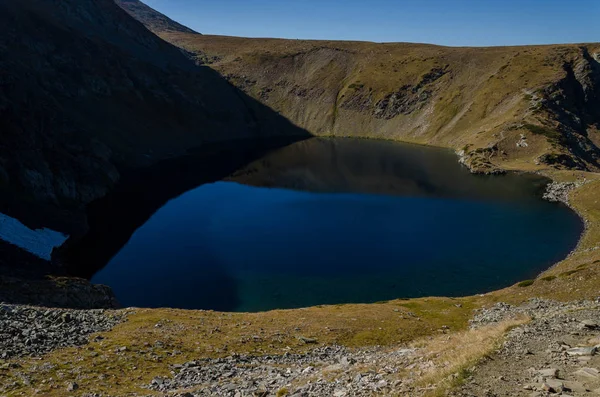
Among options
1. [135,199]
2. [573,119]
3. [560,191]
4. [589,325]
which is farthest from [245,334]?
[573,119]

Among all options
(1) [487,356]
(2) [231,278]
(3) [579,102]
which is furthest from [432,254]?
(3) [579,102]

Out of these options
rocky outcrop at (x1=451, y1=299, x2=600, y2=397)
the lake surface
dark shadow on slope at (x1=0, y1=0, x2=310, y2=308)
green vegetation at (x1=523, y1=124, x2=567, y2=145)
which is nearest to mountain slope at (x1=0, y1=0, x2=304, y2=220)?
dark shadow on slope at (x1=0, y1=0, x2=310, y2=308)

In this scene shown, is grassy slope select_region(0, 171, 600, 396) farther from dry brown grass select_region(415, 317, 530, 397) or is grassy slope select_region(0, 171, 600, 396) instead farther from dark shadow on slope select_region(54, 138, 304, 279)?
dark shadow on slope select_region(54, 138, 304, 279)

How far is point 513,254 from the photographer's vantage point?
7662 cm

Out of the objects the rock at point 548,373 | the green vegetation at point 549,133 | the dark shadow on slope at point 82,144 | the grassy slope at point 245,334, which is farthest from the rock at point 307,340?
the green vegetation at point 549,133

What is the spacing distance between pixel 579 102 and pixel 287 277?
623 ft

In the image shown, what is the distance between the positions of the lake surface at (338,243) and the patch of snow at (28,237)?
11199 millimetres

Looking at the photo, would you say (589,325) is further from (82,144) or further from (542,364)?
(82,144)

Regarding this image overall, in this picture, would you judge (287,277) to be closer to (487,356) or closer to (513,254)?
(513,254)

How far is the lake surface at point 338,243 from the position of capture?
6550 cm

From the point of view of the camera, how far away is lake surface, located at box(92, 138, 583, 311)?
6550cm

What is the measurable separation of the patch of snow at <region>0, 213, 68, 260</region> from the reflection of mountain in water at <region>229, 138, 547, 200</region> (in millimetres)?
71850

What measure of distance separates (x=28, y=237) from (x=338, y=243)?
185 feet

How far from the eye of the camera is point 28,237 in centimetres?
7394
